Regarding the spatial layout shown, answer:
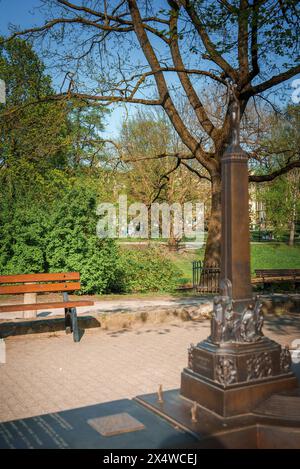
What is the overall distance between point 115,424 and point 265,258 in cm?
2967

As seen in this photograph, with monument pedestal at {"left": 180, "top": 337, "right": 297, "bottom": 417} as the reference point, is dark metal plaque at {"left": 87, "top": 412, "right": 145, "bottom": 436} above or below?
below

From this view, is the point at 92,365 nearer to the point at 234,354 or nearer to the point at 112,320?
the point at 112,320

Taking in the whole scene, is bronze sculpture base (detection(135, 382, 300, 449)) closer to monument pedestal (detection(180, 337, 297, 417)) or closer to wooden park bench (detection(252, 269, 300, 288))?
monument pedestal (detection(180, 337, 297, 417))

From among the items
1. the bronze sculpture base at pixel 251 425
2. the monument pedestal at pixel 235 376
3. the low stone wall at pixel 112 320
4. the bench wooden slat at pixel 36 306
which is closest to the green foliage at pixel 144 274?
the low stone wall at pixel 112 320

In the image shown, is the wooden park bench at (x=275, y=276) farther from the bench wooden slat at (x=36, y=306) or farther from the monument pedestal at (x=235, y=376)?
the monument pedestal at (x=235, y=376)

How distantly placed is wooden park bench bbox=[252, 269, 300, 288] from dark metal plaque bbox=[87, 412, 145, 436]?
11067mm

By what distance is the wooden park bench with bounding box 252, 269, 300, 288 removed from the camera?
15.2 meters

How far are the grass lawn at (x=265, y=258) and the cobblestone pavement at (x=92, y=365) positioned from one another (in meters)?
14.2

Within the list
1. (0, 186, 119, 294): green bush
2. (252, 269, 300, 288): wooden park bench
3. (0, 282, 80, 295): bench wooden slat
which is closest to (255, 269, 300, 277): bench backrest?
(252, 269, 300, 288): wooden park bench

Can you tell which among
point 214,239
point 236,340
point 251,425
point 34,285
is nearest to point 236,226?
point 236,340

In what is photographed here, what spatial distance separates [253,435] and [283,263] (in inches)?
1074

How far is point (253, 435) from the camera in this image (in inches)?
168

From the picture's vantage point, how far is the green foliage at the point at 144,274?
1549 cm
